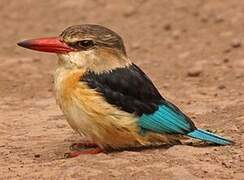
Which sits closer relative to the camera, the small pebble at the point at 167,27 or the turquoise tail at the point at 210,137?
the turquoise tail at the point at 210,137

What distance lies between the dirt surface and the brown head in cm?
69

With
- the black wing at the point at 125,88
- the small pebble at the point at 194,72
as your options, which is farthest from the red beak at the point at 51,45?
the small pebble at the point at 194,72

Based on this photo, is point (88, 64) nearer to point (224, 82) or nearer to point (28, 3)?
point (224, 82)

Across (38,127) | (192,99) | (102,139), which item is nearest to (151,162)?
(102,139)

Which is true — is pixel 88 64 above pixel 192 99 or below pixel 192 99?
above

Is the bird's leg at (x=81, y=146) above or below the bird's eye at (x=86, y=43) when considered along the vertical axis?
below

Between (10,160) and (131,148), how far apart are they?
91 centimetres

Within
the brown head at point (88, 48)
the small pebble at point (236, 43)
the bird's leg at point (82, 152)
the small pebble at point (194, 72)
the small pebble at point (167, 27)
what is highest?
the brown head at point (88, 48)

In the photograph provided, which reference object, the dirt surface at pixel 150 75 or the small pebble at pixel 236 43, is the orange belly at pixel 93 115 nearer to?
the dirt surface at pixel 150 75

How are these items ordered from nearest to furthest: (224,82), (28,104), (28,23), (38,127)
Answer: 1. (38,127)
2. (28,104)
3. (224,82)
4. (28,23)

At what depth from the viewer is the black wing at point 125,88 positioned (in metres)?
6.73

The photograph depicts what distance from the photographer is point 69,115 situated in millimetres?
6645

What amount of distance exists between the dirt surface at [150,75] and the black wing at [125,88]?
1.11 feet

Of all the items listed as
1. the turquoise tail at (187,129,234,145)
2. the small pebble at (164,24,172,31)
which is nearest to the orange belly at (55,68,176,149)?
the turquoise tail at (187,129,234,145)
